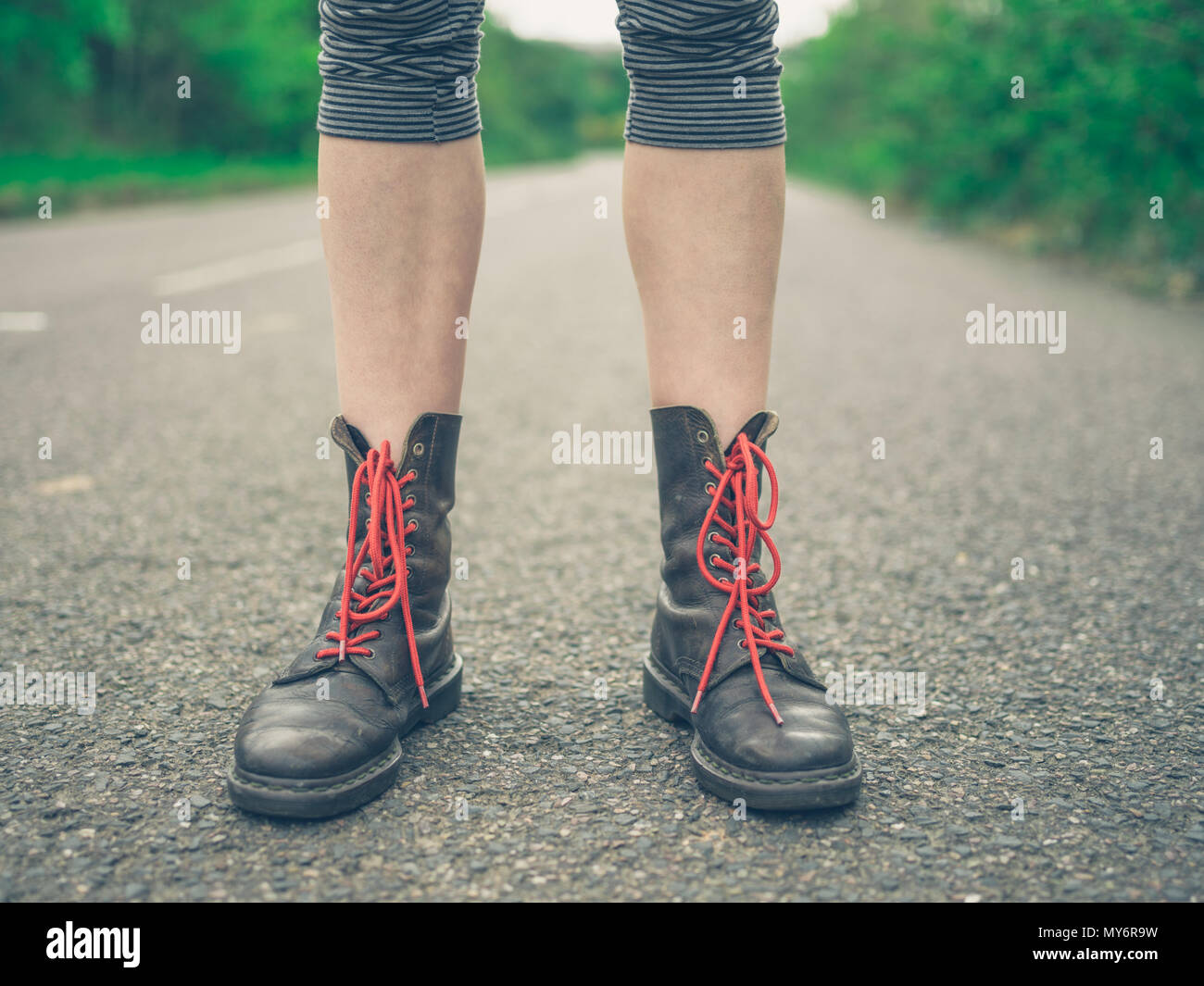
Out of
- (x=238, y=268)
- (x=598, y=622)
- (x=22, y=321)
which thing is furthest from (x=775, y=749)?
(x=238, y=268)

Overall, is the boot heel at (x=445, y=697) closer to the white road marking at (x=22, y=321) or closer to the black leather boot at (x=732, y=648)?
the black leather boot at (x=732, y=648)

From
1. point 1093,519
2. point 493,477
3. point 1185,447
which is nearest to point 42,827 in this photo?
point 493,477

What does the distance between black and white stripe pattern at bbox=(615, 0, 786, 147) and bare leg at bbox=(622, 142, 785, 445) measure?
0.02 meters

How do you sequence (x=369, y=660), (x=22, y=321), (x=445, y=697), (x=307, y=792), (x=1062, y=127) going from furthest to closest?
(x=1062, y=127) → (x=22, y=321) → (x=445, y=697) → (x=369, y=660) → (x=307, y=792)

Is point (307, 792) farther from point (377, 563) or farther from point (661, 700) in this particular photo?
point (661, 700)

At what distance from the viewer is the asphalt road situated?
1115mm

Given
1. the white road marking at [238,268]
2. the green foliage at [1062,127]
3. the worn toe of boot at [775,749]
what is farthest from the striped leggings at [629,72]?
the green foliage at [1062,127]

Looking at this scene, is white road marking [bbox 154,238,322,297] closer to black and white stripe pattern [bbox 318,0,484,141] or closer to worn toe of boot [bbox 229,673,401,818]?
black and white stripe pattern [bbox 318,0,484,141]

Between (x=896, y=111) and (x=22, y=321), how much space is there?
11.1m

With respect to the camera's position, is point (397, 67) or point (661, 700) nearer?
point (397, 67)

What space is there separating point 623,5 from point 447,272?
39cm

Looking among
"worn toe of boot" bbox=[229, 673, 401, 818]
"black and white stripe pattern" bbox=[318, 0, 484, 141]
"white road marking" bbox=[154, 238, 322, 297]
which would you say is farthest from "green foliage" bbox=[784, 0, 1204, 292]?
"worn toe of boot" bbox=[229, 673, 401, 818]

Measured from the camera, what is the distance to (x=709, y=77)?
1.33 metres
